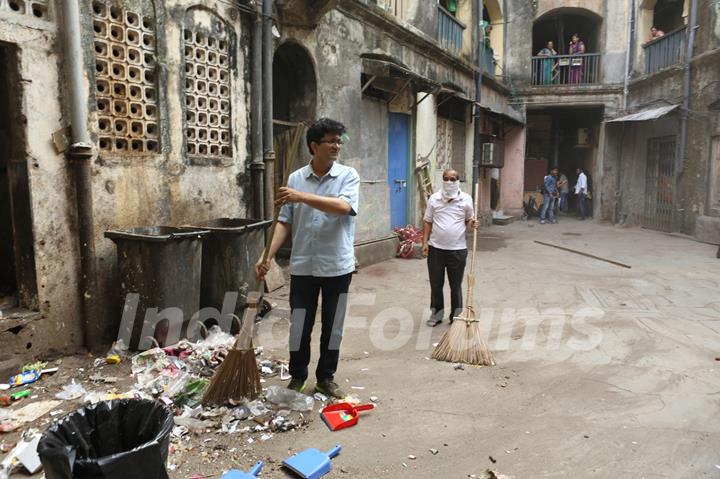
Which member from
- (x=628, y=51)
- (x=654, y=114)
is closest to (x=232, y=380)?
(x=654, y=114)

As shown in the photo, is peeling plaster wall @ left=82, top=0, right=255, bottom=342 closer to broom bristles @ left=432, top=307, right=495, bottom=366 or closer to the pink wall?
broom bristles @ left=432, top=307, right=495, bottom=366

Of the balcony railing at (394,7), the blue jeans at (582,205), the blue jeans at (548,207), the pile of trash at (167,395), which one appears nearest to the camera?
the pile of trash at (167,395)

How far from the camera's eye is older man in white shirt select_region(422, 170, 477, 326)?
536 cm

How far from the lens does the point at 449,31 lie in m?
12.9

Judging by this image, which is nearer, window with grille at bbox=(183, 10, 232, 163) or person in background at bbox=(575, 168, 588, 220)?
window with grille at bbox=(183, 10, 232, 163)

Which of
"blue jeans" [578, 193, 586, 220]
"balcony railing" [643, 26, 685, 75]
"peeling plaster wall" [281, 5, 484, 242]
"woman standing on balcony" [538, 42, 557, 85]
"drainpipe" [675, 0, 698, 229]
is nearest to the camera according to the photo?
"peeling plaster wall" [281, 5, 484, 242]

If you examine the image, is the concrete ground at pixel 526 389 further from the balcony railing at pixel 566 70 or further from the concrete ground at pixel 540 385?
the balcony railing at pixel 566 70

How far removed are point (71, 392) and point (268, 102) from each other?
13.1 ft

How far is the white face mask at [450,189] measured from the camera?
5379 millimetres

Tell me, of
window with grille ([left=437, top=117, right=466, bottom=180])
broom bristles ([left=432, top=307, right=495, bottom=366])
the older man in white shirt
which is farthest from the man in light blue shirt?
window with grille ([left=437, top=117, right=466, bottom=180])

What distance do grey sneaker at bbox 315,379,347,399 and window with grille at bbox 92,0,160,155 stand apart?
9.58ft

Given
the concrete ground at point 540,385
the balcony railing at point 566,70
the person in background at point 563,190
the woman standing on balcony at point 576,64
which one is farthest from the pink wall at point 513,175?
the concrete ground at point 540,385

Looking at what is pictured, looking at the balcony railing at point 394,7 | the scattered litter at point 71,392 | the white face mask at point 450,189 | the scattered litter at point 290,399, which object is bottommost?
the scattered litter at point 71,392

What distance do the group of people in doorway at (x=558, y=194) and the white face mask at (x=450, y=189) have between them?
13302 millimetres
